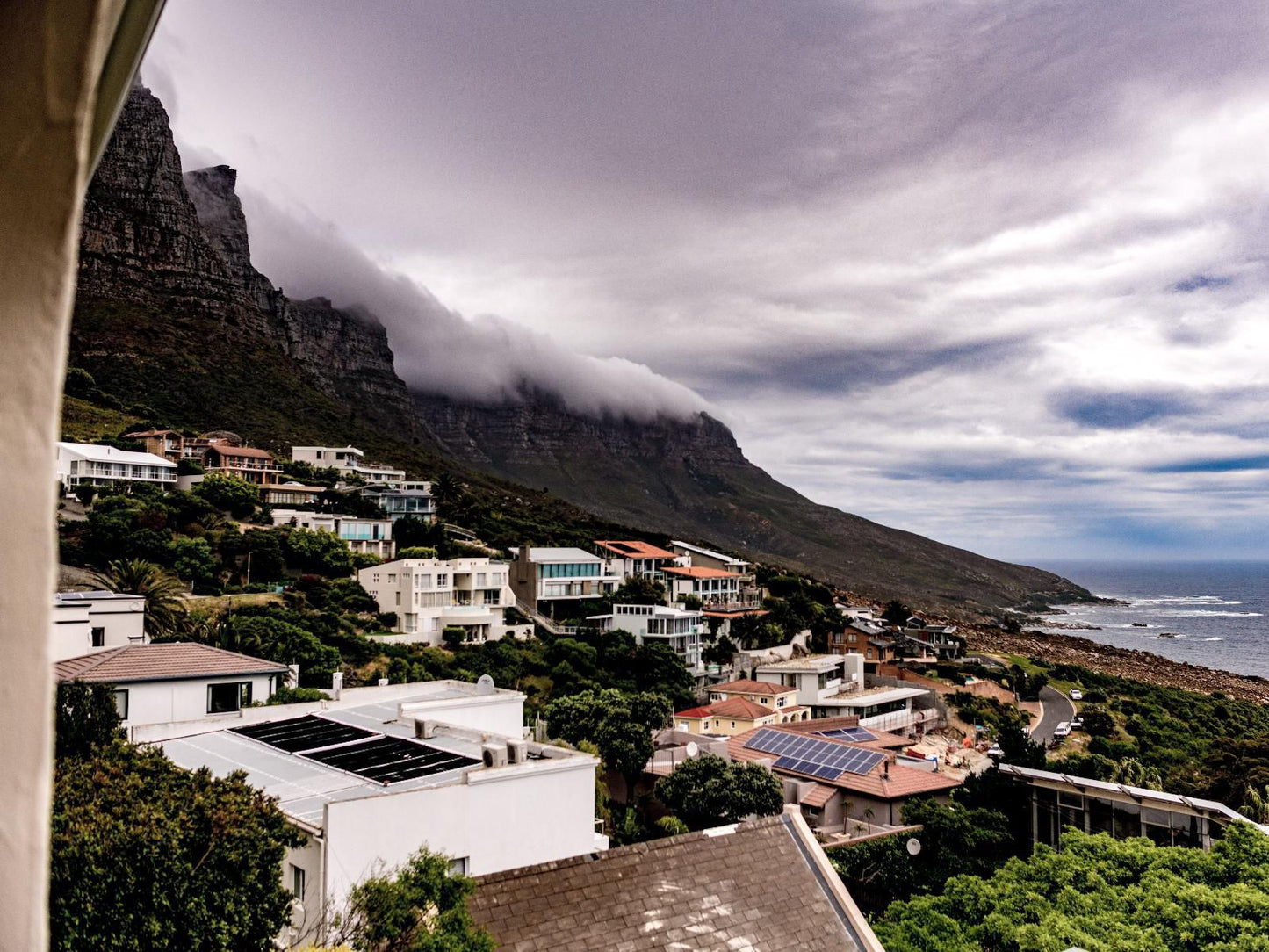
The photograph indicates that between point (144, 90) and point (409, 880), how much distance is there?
155m

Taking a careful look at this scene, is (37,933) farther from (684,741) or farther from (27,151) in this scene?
(684,741)

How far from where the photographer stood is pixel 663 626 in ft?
167

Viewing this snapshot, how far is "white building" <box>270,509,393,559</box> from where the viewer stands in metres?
57.1

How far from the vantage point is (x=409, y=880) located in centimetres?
1089

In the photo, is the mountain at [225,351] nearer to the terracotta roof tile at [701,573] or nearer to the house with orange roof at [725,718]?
the terracotta roof tile at [701,573]

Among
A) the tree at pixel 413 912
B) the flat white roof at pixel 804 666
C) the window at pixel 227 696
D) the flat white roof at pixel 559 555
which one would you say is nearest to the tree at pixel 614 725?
the window at pixel 227 696

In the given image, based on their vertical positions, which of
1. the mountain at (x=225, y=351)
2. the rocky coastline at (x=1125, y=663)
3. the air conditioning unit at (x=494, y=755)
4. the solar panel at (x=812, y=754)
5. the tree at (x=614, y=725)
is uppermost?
the mountain at (x=225, y=351)

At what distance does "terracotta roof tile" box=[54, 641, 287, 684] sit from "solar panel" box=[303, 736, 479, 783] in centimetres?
599

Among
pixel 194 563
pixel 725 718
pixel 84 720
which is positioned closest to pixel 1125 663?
pixel 725 718

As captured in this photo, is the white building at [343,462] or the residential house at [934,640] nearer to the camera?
the residential house at [934,640]

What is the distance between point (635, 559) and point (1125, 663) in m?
56.8

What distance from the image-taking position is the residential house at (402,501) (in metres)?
67.4

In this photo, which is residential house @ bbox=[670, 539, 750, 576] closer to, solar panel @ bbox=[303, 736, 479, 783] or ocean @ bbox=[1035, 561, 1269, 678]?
solar panel @ bbox=[303, 736, 479, 783]

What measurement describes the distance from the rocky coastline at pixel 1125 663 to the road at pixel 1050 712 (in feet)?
53.3
